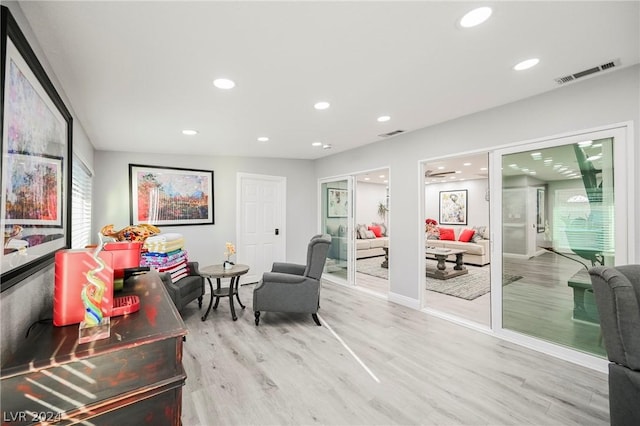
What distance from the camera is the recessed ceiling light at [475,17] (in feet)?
4.84

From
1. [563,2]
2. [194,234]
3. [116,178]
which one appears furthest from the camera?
[194,234]

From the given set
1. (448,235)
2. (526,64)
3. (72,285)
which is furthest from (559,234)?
(448,235)

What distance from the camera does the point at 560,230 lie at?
2.62 metres

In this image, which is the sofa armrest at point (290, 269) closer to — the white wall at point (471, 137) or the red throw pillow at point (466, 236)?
the white wall at point (471, 137)

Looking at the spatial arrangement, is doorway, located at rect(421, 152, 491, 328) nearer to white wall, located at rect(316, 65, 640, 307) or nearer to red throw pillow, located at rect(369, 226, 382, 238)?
white wall, located at rect(316, 65, 640, 307)

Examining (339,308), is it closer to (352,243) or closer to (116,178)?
(352,243)

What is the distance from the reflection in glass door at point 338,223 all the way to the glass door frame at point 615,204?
247cm

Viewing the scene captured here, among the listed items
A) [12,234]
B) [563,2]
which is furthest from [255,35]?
[563,2]

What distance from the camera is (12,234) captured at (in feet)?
3.44

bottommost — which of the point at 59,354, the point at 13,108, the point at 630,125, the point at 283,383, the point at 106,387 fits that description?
the point at 283,383

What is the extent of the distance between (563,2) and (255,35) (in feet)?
5.55

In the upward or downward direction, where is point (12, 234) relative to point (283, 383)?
upward

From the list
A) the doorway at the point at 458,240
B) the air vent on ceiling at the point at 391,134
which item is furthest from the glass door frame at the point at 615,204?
the air vent on ceiling at the point at 391,134

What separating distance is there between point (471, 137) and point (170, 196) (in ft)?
14.8
